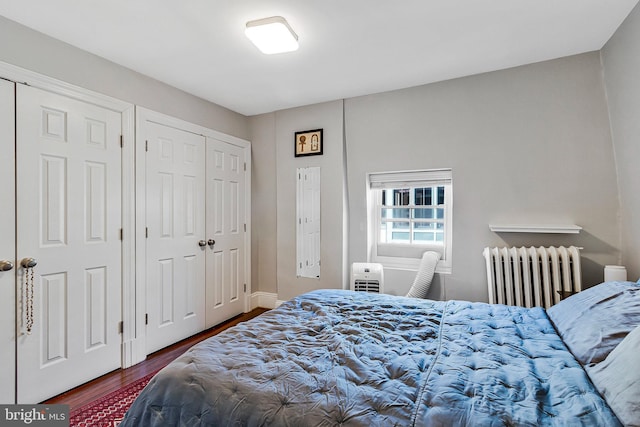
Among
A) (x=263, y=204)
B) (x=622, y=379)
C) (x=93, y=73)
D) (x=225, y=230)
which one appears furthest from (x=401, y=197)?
(x=93, y=73)

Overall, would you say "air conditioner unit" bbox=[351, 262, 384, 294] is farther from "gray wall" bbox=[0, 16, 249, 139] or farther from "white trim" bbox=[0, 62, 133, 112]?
"white trim" bbox=[0, 62, 133, 112]

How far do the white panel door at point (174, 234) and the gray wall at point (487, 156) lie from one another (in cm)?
111

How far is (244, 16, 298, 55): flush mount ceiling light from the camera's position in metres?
1.95

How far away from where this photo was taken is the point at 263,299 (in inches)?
158

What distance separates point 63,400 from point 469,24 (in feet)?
12.2

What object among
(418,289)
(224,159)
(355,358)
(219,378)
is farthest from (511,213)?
(224,159)

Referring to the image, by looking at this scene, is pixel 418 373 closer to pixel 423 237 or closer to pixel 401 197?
pixel 423 237

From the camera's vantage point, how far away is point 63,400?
209cm

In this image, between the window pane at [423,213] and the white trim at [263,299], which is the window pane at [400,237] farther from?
the white trim at [263,299]

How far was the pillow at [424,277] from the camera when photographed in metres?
2.91

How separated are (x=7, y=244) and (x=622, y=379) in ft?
9.97

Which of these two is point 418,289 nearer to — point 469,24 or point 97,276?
point 469,24

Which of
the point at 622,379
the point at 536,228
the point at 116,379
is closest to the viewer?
the point at 622,379

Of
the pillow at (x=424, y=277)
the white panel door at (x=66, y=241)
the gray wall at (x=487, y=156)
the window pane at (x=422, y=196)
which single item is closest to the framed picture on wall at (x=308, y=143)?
the gray wall at (x=487, y=156)
